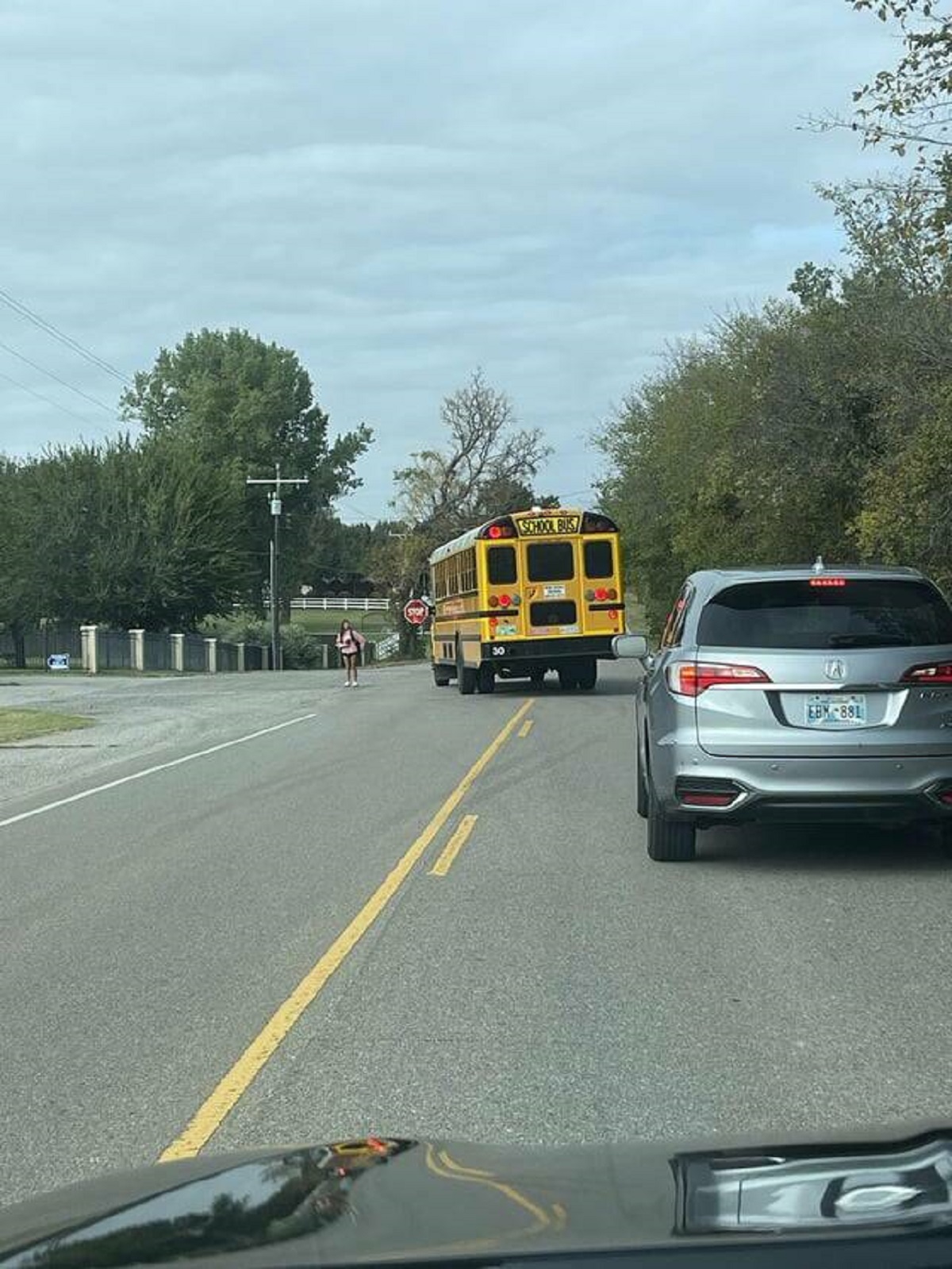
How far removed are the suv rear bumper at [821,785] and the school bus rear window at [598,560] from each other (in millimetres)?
19107

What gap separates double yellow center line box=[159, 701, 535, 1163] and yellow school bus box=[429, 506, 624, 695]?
1607 cm

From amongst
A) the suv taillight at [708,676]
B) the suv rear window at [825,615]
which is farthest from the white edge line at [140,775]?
the suv rear window at [825,615]

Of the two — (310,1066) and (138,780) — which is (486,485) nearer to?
(138,780)

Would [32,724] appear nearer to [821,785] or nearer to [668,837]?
[668,837]

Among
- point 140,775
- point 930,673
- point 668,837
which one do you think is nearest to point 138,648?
point 140,775

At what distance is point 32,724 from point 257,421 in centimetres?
6852

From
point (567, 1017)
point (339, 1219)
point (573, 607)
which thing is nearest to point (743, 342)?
point (573, 607)

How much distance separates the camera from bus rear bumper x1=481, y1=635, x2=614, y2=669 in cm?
2848

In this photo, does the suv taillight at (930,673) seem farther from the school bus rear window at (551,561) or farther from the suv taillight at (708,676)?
the school bus rear window at (551,561)

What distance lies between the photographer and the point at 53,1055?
245 inches

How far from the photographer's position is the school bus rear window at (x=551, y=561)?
28484mm

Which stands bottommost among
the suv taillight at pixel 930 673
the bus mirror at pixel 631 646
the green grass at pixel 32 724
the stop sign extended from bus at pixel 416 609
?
the green grass at pixel 32 724

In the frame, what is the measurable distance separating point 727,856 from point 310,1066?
540 centimetres

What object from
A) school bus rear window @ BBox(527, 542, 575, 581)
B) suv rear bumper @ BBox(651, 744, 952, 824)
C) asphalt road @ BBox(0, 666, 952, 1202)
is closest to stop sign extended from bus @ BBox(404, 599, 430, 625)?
school bus rear window @ BBox(527, 542, 575, 581)
